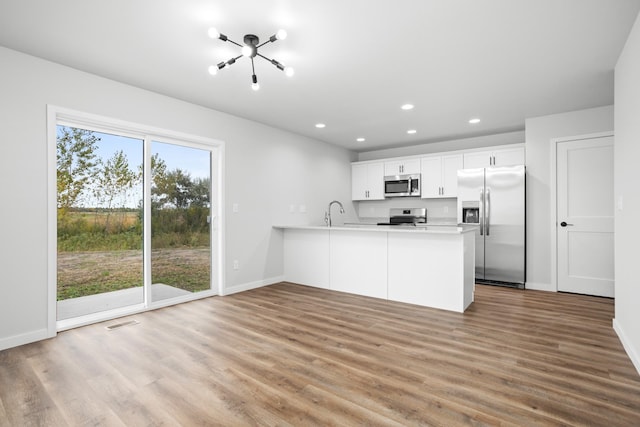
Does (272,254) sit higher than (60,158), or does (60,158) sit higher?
(60,158)

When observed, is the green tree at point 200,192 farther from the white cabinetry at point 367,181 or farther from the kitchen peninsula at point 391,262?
the white cabinetry at point 367,181

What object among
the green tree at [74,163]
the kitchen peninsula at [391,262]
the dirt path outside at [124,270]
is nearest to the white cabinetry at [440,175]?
the kitchen peninsula at [391,262]

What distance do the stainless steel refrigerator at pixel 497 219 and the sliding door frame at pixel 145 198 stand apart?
3.74m

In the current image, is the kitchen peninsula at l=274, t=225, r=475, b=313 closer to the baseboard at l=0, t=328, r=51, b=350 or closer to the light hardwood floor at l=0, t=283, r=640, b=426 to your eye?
the light hardwood floor at l=0, t=283, r=640, b=426

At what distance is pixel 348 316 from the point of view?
3.51m

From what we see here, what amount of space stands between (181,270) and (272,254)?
1419 millimetres

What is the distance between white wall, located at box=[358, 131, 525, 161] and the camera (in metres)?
5.60

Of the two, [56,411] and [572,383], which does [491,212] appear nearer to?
[572,383]

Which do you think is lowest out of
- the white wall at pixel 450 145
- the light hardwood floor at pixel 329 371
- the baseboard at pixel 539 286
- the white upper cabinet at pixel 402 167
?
the light hardwood floor at pixel 329 371

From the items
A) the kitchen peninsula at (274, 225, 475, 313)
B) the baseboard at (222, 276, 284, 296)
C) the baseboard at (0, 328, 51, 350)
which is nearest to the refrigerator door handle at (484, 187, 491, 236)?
the kitchen peninsula at (274, 225, 475, 313)

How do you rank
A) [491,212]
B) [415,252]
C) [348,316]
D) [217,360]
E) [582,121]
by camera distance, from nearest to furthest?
[217,360] < [348,316] < [415,252] < [582,121] < [491,212]

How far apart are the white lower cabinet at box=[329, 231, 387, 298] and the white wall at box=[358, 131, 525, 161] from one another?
299 centimetres

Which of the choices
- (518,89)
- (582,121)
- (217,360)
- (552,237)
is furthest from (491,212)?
(217,360)

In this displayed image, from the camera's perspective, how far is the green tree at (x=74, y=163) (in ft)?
10.4
